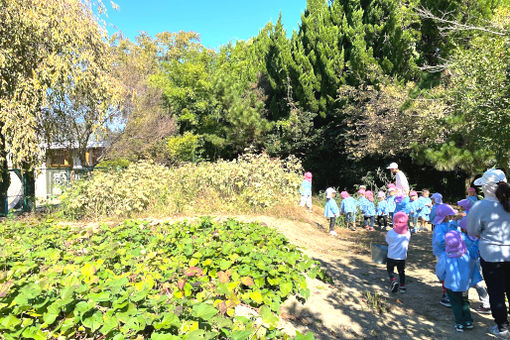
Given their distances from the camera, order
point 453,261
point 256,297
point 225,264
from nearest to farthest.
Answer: point 256,297 < point 225,264 < point 453,261

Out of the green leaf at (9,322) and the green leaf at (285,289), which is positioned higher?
the green leaf at (9,322)

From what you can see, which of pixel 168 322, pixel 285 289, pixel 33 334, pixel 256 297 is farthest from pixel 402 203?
pixel 33 334

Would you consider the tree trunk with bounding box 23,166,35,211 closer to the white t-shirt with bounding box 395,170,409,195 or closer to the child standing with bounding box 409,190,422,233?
the white t-shirt with bounding box 395,170,409,195

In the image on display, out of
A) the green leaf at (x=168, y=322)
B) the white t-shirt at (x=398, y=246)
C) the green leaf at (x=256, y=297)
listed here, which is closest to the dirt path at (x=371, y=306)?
the white t-shirt at (x=398, y=246)

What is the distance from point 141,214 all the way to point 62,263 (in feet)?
12.9

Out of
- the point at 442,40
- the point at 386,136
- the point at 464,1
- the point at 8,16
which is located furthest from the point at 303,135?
the point at 8,16

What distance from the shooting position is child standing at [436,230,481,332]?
3281 mm

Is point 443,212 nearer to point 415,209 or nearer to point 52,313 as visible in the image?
point 52,313

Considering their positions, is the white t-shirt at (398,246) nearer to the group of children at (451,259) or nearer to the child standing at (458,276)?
the group of children at (451,259)

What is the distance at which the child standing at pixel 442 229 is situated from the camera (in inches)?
154

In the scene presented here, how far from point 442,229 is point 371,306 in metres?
1.32

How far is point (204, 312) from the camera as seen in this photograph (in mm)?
1984

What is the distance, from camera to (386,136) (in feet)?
42.2

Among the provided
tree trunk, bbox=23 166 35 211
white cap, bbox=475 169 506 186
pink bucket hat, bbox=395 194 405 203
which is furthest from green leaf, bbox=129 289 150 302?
tree trunk, bbox=23 166 35 211
